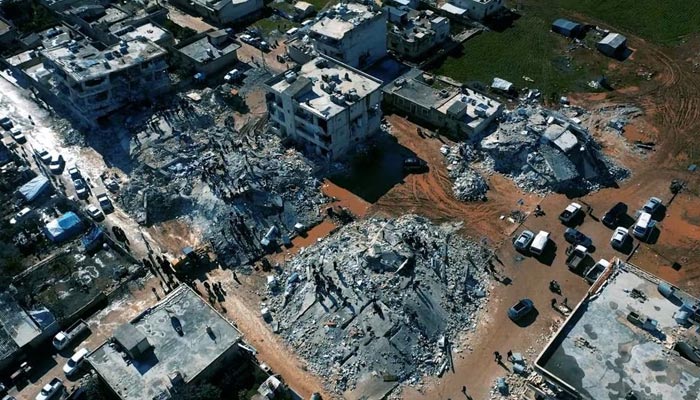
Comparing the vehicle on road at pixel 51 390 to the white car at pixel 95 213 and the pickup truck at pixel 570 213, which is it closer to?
the white car at pixel 95 213

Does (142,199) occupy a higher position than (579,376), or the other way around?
(579,376)

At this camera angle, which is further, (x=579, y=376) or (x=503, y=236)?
(x=503, y=236)

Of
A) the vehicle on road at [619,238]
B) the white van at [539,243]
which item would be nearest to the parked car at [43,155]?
the white van at [539,243]

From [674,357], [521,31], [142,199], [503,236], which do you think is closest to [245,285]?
[142,199]

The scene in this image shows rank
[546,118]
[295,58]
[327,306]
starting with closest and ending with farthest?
1. [327,306]
2. [546,118]
3. [295,58]

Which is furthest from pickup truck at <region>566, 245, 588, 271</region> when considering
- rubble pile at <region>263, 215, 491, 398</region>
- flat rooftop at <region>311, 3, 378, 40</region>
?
flat rooftop at <region>311, 3, 378, 40</region>

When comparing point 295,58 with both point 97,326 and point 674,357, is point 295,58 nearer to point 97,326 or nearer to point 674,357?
point 97,326
